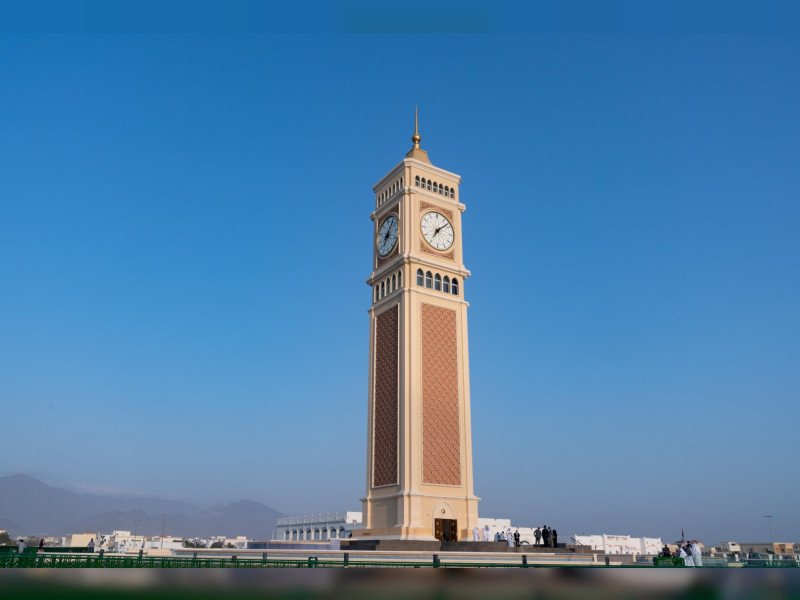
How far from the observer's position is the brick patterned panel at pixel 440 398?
35719mm

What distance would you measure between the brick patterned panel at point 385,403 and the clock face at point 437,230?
16.5 feet

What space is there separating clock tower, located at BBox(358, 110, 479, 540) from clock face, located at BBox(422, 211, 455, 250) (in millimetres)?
71

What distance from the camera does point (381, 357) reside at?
1554 inches

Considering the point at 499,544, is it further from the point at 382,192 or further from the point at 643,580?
the point at 382,192

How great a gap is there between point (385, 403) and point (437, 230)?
1140 centimetres

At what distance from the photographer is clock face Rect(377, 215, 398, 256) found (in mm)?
41094

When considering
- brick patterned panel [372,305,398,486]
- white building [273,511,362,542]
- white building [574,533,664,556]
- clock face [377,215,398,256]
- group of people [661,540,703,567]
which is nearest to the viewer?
group of people [661,540,703,567]

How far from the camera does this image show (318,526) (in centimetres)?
8594

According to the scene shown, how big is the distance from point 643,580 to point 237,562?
879 centimetres

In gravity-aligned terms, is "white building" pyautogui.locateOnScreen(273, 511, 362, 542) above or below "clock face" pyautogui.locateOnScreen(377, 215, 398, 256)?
below

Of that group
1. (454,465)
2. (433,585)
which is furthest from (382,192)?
(433,585)

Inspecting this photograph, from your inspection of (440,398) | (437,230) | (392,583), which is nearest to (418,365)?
(440,398)

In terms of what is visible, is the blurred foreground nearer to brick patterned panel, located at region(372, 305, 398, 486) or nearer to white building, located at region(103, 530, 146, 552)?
white building, located at region(103, 530, 146, 552)

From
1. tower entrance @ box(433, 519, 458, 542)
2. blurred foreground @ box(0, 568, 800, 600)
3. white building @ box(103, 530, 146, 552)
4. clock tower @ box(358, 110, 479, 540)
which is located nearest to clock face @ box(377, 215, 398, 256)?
clock tower @ box(358, 110, 479, 540)
